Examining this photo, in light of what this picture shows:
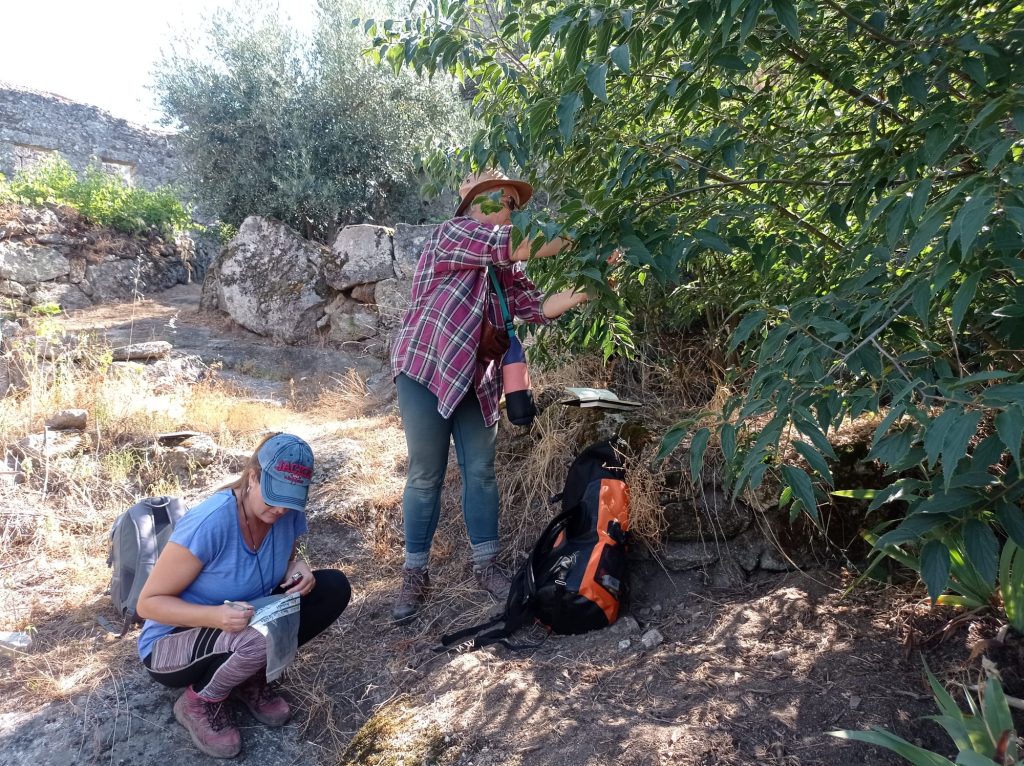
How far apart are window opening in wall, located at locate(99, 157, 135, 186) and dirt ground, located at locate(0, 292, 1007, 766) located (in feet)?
37.3

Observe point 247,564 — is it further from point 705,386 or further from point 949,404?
point 705,386

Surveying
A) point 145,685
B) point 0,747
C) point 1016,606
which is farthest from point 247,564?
point 1016,606

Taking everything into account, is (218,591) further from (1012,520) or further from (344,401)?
(344,401)

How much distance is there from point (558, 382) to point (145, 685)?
2.75 metres

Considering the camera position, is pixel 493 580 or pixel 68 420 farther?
pixel 68 420

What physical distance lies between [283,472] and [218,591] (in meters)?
0.49

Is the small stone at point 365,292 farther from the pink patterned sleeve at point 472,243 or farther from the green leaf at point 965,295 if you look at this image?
the green leaf at point 965,295

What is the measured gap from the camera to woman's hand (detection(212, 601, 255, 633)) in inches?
91.4

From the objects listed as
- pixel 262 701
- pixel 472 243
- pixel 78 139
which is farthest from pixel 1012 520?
pixel 78 139

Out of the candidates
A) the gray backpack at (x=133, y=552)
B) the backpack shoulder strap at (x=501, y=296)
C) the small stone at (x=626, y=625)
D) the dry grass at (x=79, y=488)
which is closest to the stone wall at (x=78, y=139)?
the dry grass at (x=79, y=488)

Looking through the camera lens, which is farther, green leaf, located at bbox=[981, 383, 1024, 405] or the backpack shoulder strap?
the backpack shoulder strap

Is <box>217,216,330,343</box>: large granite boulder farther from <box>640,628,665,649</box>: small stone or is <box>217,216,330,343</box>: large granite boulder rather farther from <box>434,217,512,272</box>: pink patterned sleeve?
<box>640,628,665,649</box>: small stone

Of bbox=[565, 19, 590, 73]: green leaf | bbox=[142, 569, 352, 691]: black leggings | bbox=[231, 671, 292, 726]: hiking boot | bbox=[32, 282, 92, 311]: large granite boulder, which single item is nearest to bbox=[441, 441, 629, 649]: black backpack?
bbox=[142, 569, 352, 691]: black leggings

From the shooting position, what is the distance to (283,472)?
2406mm
